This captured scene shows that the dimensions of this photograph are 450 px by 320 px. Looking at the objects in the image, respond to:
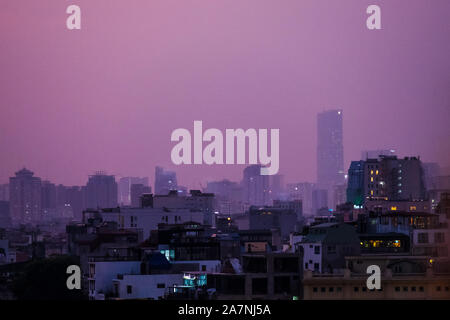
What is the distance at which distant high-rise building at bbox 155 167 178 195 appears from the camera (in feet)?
130

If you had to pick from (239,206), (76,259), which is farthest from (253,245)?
(239,206)

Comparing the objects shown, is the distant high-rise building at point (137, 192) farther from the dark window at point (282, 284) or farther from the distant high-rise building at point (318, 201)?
the dark window at point (282, 284)

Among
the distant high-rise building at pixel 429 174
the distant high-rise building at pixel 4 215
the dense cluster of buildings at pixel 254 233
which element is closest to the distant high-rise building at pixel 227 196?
the dense cluster of buildings at pixel 254 233

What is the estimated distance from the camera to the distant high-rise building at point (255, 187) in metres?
36.2

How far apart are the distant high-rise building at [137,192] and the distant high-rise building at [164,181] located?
72cm

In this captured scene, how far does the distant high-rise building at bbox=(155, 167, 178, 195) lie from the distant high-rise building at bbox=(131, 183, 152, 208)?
0.72 metres

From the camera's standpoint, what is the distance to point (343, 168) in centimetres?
3919

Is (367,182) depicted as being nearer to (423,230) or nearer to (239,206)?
(239,206)

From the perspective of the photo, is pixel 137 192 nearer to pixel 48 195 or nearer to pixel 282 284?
pixel 48 195

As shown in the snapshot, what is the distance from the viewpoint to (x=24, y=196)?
178ft

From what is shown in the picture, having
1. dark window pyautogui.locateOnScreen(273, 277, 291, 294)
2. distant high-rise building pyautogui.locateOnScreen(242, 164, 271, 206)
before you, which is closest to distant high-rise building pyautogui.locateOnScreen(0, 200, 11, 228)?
distant high-rise building pyautogui.locateOnScreen(242, 164, 271, 206)

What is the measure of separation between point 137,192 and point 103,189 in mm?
4299

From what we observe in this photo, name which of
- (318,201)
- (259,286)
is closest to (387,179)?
(318,201)
